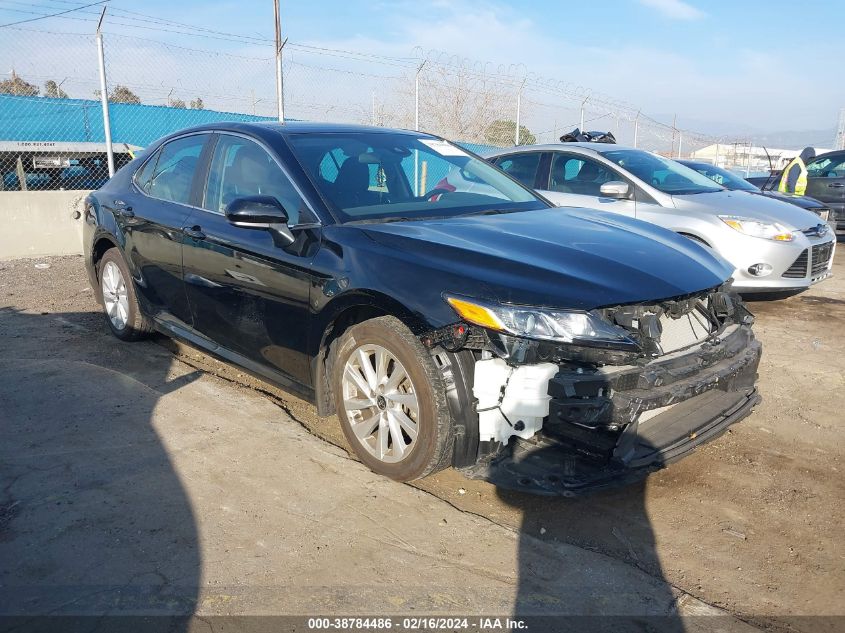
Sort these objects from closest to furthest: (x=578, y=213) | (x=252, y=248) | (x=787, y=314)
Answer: (x=252, y=248) < (x=578, y=213) < (x=787, y=314)

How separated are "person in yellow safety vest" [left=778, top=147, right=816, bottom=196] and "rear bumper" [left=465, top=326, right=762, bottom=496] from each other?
10.3m

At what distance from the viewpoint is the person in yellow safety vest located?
11898 millimetres

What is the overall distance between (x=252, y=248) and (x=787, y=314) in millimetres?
5299

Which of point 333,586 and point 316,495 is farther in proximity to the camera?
point 316,495

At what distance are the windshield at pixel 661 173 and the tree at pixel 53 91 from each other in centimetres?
935

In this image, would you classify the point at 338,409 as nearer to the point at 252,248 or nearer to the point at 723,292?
the point at 252,248

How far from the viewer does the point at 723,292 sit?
135 inches

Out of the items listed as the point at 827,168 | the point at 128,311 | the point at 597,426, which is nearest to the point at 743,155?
the point at 827,168

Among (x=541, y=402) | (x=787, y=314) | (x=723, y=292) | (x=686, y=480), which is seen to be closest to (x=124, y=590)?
(x=541, y=402)

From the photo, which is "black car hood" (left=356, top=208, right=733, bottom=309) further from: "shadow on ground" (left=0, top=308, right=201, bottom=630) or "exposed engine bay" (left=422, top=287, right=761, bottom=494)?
"shadow on ground" (left=0, top=308, right=201, bottom=630)

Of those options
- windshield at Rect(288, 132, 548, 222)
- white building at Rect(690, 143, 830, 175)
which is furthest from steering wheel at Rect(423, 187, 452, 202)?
white building at Rect(690, 143, 830, 175)

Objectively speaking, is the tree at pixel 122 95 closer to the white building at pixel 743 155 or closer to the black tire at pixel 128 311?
the black tire at pixel 128 311

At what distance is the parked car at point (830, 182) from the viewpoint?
11750 millimetres

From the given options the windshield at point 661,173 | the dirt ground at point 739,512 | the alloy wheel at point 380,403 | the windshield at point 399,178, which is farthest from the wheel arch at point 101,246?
the windshield at point 661,173
